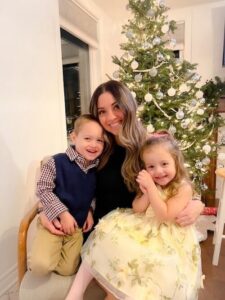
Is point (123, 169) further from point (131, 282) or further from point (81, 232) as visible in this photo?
point (131, 282)

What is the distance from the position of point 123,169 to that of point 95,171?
0.16 m

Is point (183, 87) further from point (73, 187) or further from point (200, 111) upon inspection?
point (73, 187)

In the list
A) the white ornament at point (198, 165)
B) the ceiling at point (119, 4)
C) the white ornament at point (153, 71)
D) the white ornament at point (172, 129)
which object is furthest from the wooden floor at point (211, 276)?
the ceiling at point (119, 4)

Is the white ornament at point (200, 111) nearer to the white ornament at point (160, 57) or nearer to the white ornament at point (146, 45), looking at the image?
the white ornament at point (160, 57)

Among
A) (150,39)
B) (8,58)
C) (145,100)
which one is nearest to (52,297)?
(8,58)

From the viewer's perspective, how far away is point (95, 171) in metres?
1.25

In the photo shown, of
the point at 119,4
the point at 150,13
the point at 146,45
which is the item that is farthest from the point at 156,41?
the point at 119,4

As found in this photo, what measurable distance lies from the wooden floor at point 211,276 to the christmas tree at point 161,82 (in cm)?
69

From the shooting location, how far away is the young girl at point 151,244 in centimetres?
88

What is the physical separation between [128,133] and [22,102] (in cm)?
90

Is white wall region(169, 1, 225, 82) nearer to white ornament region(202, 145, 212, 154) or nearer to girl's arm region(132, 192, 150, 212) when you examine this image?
white ornament region(202, 145, 212, 154)

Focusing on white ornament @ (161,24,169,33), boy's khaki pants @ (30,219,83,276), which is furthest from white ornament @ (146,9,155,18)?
boy's khaki pants @ (30,219,83,276)

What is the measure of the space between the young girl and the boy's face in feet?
0.72

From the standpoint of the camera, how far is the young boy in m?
1.05
